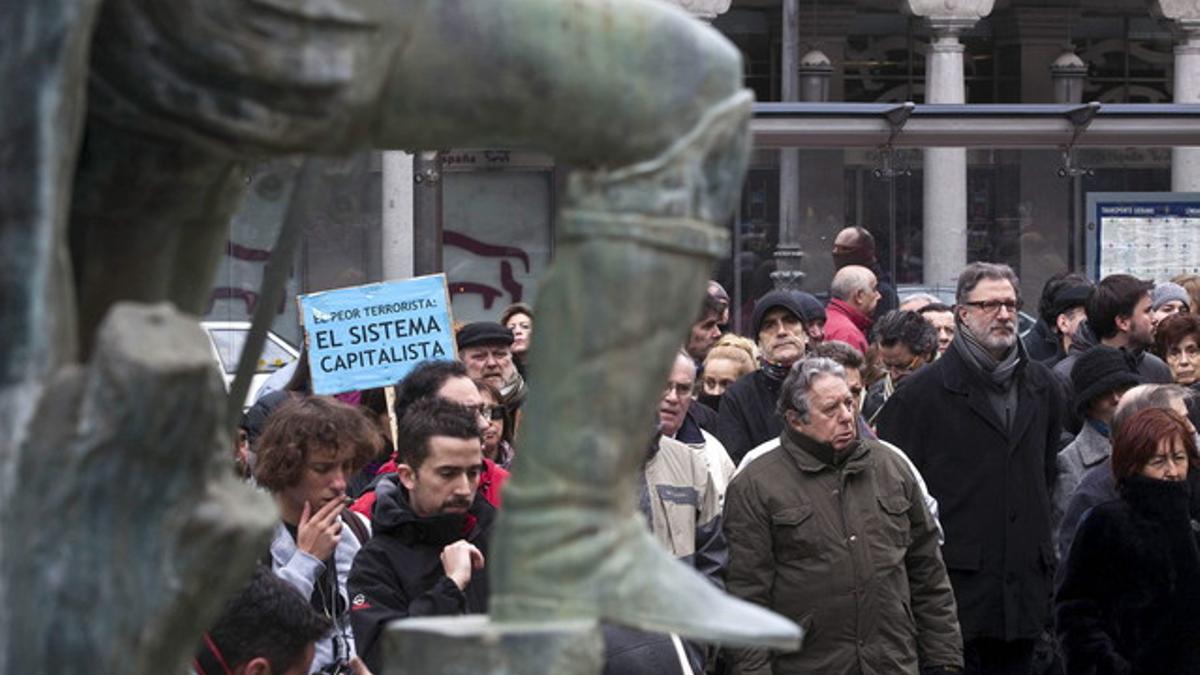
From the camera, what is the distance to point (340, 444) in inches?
285

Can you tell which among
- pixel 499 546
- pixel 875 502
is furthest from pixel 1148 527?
pixel 499 546

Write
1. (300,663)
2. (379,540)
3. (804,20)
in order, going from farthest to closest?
1. (804,20)
2. (379,540)
3. (300,663)

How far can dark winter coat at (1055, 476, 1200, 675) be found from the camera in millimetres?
9211

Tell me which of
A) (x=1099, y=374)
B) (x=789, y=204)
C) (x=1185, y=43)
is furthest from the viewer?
(x=1185, y=43)

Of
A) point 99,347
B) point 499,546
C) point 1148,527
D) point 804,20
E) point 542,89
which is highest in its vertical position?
point 804,20

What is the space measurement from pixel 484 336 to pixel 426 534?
348cm

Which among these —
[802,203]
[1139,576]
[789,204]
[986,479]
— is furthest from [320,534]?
[802,203]

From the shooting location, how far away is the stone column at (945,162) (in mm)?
37688

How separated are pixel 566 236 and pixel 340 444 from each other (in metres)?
4.24

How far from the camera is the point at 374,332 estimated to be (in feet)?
38.6

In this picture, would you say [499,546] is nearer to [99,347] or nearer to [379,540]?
[99,347]

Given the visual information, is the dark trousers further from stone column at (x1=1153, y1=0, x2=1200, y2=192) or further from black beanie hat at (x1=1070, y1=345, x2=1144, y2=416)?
stone column at (x1=1153, y1=0, x2=1200, y2=192)

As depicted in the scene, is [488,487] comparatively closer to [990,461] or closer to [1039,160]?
[990,461]

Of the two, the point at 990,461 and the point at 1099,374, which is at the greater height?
the point at 1099,374
